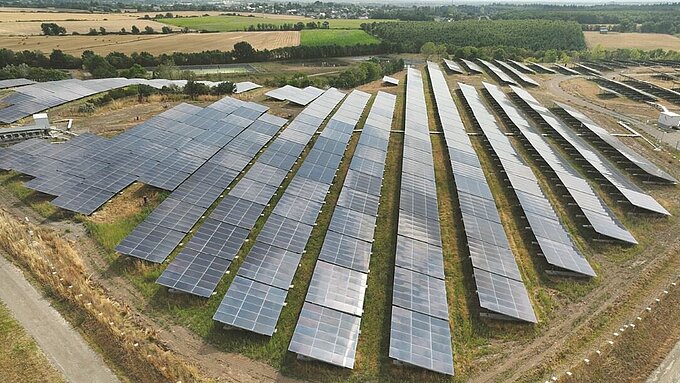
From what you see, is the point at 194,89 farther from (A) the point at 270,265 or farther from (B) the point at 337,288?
(B) the point at 337,288

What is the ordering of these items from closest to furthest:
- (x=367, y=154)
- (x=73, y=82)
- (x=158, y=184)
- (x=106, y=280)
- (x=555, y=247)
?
(x=106, y=280), (x=555, y=247), (x=158, y=184), (x=367, y=154), (x=73, y=82)

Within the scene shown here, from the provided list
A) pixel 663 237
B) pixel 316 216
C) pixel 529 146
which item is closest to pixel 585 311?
pixel 663 237

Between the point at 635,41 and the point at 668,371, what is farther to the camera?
the point at 635,41

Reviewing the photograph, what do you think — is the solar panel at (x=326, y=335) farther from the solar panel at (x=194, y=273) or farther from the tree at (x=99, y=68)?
the tree at (x=99, y=68)

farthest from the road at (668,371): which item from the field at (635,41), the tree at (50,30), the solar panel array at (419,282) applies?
the field at (635,41)

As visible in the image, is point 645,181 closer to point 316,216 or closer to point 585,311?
point 585,311

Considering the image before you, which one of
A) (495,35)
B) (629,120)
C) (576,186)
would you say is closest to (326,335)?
(576,186)

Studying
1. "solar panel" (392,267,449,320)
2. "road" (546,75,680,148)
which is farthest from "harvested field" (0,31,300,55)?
"solar panel" (392,267,449,320)
